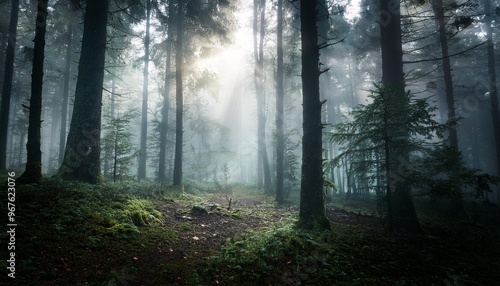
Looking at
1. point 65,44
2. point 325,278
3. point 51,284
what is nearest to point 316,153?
point 325,278

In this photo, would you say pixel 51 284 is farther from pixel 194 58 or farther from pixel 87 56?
pixel 194 58

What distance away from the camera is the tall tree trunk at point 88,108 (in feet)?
30.2

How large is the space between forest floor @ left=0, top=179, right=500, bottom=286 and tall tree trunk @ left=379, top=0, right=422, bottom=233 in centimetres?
86

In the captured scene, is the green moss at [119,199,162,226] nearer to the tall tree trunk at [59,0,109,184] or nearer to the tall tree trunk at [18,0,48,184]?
the tall tree trunk at [18,0,48,184]

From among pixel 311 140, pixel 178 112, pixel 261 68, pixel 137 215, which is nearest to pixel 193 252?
pixel 137 215

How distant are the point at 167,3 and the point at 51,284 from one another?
1906 cm

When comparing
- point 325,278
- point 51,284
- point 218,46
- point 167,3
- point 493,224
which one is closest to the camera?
point 51,284

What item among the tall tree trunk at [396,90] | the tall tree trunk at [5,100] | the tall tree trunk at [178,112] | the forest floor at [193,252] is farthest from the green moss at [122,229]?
the tall tree trunk at [5,100]

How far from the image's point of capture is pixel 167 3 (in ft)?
58.3

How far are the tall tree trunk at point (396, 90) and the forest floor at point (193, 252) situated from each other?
34.0 inches

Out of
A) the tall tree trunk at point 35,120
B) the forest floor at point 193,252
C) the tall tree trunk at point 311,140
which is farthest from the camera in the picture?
the tall tree trunk at point 311,140

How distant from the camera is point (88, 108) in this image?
9680mm

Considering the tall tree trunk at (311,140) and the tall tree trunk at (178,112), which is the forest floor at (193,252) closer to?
the tall tree trunk at (311,140)

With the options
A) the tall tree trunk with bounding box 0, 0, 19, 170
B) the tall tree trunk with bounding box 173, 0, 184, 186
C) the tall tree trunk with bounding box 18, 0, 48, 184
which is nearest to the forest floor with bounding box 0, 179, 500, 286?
the tall tree trunk with bounding box 18, 0, 48, 184
